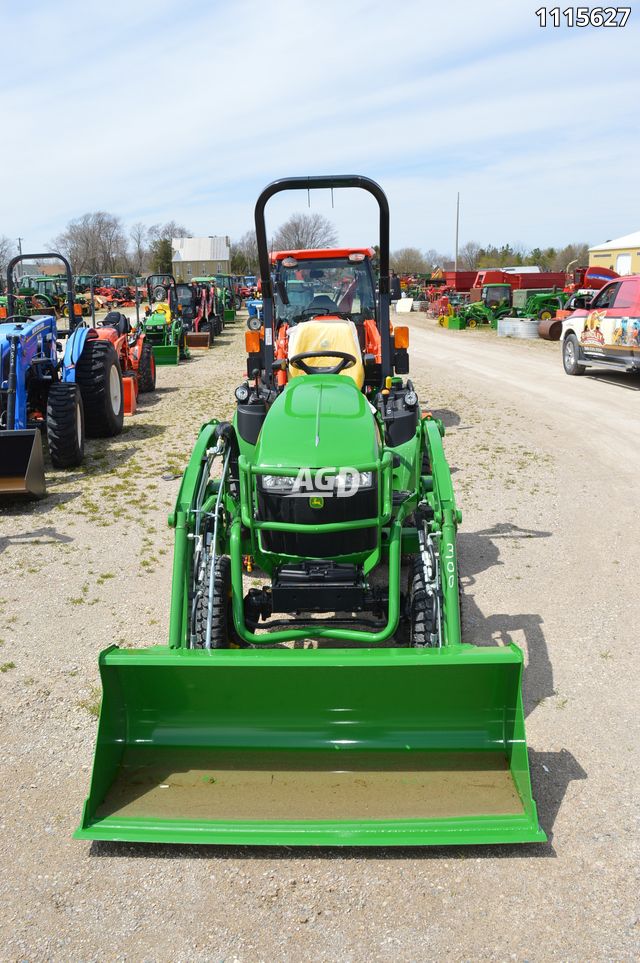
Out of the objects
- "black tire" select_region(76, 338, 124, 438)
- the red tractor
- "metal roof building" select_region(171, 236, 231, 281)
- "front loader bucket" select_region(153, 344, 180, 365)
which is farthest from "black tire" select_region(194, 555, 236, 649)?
"metal roof building" select_region(171, 236, 231, 281)

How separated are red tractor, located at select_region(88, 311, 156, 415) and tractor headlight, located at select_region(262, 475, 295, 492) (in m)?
8.56

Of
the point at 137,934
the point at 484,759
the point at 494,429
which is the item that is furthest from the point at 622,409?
the point at 137,934

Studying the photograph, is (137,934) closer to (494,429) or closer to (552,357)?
(494,429)

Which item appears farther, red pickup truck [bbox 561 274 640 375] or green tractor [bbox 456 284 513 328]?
green tractor [bbox 456 284 513 328]

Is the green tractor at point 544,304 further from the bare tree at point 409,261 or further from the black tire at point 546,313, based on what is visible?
the bare tree at point 409,261

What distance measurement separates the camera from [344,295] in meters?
8.21

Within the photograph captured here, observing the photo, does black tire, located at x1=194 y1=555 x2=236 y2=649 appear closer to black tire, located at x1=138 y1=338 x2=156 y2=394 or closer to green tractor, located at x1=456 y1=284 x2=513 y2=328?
black tire, located at x1=138 y1=338 x2=156 y2=394

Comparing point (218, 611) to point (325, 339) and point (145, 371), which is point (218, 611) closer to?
point (325, 339)

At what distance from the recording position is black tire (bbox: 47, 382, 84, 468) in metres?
7.90

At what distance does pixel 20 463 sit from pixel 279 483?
14.1 ft

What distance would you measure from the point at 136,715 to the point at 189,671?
0.29 metres

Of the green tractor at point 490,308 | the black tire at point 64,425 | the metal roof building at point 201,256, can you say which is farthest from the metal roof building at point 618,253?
the metal roof building at point 201,256

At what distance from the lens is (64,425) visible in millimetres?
7918

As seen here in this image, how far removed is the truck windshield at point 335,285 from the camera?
26.5ft
